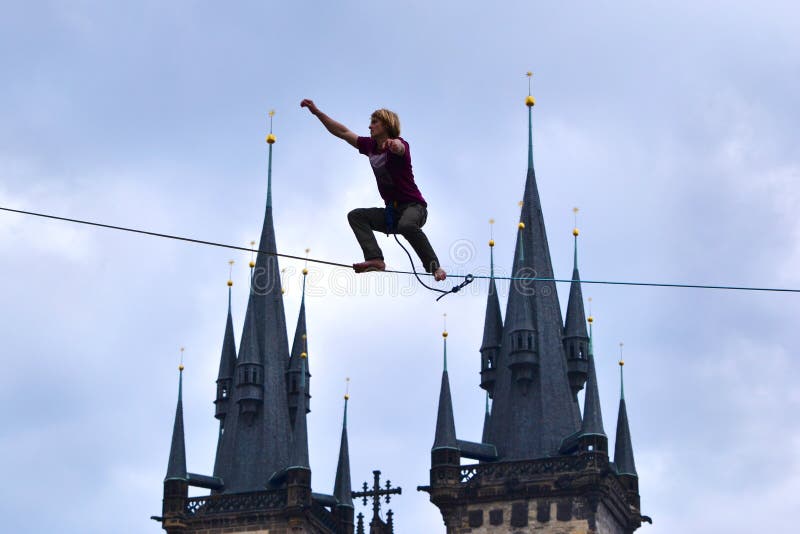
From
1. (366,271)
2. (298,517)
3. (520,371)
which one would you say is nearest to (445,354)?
(520,371)

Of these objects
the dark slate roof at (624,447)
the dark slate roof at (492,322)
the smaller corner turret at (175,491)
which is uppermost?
the dark slate roof at (492,322)

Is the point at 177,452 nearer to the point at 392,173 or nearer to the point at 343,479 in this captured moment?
the point at 343,479

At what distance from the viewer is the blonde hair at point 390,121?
647 inches

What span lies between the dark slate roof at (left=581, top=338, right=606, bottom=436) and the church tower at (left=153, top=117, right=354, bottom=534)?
26.1 ft

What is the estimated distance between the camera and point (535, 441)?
5959 cm

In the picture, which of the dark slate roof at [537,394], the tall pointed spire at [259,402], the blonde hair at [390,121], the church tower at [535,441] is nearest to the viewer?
the blonde hair at [390,121]

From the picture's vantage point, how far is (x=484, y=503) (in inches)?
2319

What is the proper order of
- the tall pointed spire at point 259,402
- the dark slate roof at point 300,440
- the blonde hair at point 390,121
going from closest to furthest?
the blonde hair at point 390,121
the dark slate roof at point 300,440
the tall pointed spire at point 259,402

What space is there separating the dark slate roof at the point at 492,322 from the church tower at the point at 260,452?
5.61 m

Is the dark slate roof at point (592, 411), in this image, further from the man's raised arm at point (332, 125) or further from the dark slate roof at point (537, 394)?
the man's raised arm at point (332, 125)

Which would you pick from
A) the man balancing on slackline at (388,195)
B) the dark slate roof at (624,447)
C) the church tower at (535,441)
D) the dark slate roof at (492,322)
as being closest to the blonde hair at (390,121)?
the man balancing on slackline at (388,195)

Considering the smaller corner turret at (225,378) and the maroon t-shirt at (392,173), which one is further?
the smaller corner turret at (225,378)

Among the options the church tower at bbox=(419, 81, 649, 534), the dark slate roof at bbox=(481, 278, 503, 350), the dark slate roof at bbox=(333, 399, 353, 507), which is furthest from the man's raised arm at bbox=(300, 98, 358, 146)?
the dark slate roof at bbox=(333, 399, 353, 507)

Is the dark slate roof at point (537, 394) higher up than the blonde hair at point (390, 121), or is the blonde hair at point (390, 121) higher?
the dark slate roof at point (537, 394)
